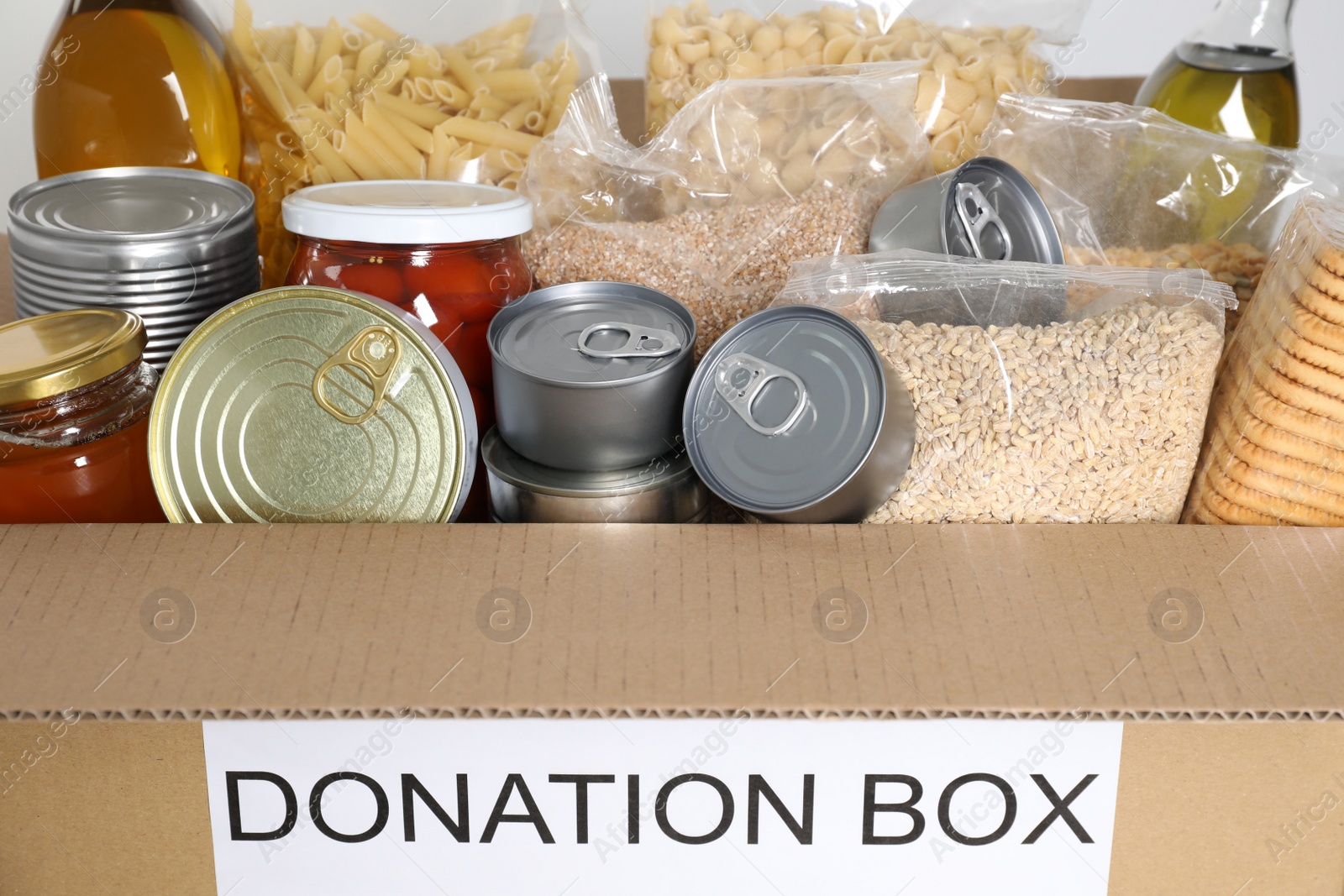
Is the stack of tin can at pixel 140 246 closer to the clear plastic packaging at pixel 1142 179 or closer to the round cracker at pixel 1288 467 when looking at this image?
the clear plastic packaging at pixel 1142 179

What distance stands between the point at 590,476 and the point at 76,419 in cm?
50

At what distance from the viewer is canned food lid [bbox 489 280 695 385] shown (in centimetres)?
98

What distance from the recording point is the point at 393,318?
0.98m

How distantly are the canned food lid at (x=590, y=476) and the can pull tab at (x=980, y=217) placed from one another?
0.47 m

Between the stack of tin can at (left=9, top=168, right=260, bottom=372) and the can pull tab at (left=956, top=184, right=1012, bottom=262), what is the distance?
0.85 metres

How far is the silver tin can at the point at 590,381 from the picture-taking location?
95 centimetres

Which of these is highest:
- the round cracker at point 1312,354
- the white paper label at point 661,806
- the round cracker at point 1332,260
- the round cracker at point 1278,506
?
the round cracker at point 1332,260

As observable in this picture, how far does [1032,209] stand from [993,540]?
18.9 inches

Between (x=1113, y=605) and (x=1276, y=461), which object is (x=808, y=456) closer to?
(x=1113, y=605)

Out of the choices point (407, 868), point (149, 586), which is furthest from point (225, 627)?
point (407, 868)

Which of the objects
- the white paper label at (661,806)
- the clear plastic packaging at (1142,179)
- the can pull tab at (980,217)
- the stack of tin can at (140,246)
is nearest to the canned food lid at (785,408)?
the white paper label at (661,806)

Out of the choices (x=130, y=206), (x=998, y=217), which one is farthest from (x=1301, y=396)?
(x=130, y=206)

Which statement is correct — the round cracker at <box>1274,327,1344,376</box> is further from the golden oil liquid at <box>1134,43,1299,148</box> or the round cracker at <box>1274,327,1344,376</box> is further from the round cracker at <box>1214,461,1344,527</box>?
the golden oil liquid at <box>1134,43,1299,148</box>

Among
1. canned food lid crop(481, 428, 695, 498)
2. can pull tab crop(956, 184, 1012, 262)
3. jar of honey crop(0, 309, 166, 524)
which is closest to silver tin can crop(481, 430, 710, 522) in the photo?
canned food lid crop(481, 428, 695, 498)
